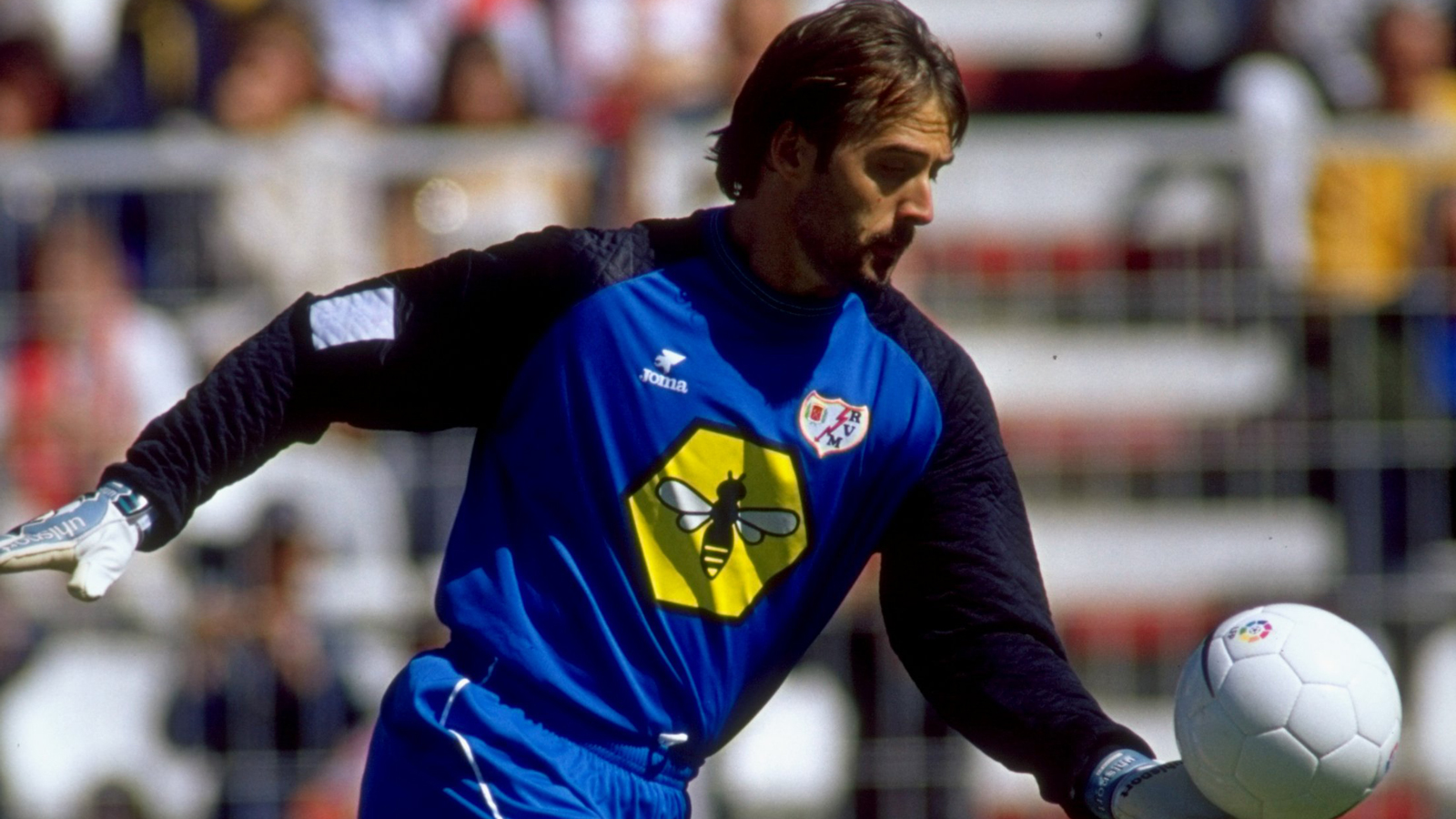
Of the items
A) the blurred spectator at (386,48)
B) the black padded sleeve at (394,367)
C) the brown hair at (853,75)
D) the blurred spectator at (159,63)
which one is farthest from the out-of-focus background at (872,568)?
the brown hair at (853,75)

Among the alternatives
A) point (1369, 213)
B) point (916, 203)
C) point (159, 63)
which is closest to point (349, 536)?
point (159, 63)

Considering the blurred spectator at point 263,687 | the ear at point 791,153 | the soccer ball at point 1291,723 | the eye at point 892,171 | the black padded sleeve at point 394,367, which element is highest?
the ear at point 791,153

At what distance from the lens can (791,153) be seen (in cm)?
418

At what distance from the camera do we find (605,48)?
31.9 ft

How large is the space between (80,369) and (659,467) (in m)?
4.57

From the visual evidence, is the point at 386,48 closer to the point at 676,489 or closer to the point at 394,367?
the point at 394,367

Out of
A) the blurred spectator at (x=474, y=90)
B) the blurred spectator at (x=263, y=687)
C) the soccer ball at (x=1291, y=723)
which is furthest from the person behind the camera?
the blurred spectator at (x=474, y=90)

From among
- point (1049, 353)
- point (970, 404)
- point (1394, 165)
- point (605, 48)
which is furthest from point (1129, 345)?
point (970, 404)

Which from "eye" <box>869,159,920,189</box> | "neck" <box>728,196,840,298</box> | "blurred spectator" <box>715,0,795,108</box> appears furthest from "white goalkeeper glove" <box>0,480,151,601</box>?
"blurred spectator" <box>715,0,795,108</box>

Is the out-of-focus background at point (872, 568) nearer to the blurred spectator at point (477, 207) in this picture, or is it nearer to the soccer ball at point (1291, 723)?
the blurred spectator at point (477, 207)

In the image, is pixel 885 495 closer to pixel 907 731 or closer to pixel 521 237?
pixel 521 237

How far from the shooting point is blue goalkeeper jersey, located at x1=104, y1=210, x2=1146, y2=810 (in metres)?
4.01

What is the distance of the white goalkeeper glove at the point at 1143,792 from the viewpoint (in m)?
3.61

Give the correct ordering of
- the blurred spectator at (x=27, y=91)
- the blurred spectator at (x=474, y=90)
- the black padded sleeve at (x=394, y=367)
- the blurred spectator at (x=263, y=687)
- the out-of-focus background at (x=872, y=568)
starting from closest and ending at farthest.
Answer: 1. the black padded sleeve at (x=394, y=367)
2. the blurred spectator at (x=263, y=687)
3. the out-of-focus background at (x=872, y=568)
4. the blurred spectator at (x=474, y=90)
5. the blurred spectator at (x=27, y=91)
